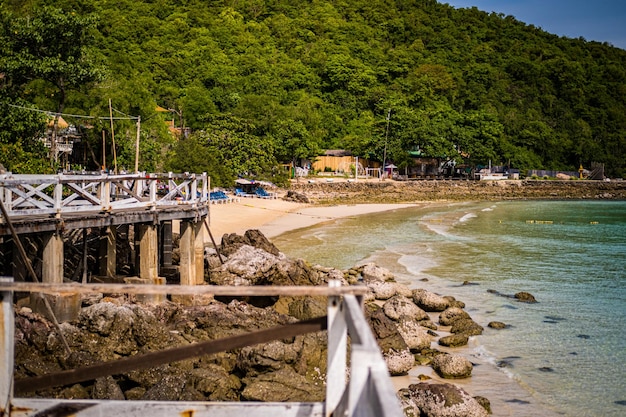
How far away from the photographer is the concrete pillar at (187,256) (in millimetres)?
17516

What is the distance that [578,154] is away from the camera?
126938 millimetres

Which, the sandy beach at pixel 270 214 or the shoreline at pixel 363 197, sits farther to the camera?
the shoreline at pixel 363 197

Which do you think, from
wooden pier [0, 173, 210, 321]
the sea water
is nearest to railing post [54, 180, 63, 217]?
wooden pier [0, 173, 210, 321]

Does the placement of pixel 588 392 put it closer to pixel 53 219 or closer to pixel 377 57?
pixel 53 219

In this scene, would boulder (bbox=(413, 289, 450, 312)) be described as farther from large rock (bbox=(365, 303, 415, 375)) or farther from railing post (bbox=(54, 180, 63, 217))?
railing post (bbox=(54, 180, 63, 217))

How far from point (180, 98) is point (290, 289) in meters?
94.4

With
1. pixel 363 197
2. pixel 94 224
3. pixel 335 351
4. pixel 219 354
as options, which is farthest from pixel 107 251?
pixel 363 197

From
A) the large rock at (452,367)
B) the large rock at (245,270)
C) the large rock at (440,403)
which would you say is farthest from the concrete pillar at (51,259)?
the large rock at (452,367)

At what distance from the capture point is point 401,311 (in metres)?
17.3

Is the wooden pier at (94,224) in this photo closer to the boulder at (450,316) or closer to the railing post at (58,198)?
the railing post at (58,198)

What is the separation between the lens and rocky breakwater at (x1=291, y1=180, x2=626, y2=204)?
7506 centimetres

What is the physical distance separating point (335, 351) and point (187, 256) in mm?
14089

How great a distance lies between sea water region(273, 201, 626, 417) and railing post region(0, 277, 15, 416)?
31.7 ft

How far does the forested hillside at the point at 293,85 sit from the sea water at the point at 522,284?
51.4 feet
